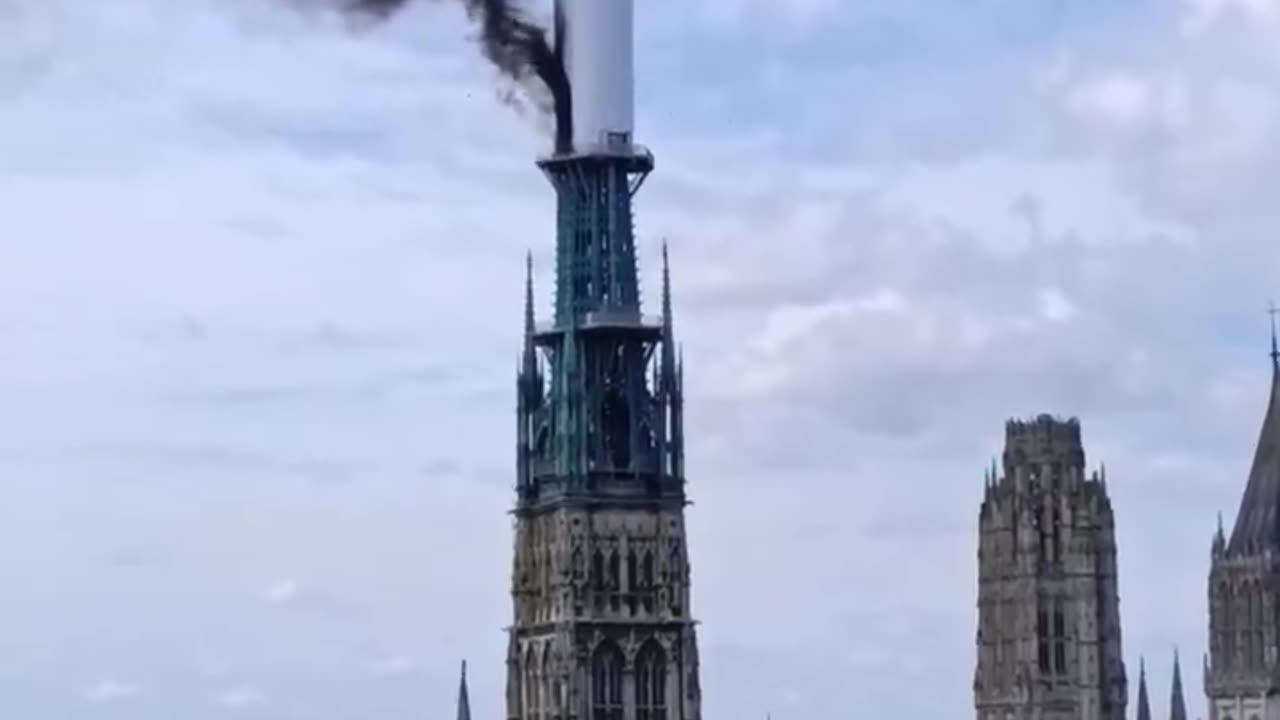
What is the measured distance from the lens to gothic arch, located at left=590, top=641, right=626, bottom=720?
15100 cm

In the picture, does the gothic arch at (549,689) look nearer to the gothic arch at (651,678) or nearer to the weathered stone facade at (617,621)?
the weathered stone facade at (617,621)

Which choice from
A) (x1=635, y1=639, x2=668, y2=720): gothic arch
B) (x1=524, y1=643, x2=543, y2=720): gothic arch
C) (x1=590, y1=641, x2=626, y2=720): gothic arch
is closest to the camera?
(x1=590, y1=641, x2=626, y2=720): gothic arch

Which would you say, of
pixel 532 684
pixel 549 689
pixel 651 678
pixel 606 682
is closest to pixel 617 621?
pixel 606 682

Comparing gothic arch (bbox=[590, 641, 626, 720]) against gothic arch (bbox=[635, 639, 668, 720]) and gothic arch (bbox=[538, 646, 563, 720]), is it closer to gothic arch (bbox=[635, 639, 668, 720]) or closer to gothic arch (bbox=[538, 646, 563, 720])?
gothic arch (bbox=[635, 639, 668, 720])

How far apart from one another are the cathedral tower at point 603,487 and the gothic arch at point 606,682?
0.04 metres

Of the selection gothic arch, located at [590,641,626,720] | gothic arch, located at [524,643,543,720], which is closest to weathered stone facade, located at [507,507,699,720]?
gothic arch, located at [590,641,626,720]

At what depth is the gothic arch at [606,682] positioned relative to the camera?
495ft

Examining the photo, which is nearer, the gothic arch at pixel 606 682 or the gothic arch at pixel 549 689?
the gothic arch at pixel 606 682

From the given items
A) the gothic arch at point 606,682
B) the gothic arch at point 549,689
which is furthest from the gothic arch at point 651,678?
the gothic arch at point 549,689

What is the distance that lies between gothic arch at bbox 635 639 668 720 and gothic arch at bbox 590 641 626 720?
0.70m

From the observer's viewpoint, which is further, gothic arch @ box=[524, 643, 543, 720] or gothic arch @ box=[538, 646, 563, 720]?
gothic arch @ box=[524, 643, 543, 720]

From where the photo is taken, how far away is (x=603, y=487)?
501ft

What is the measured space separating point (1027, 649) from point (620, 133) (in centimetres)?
5612

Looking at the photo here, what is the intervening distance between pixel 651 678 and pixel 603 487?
7540 millimetres
